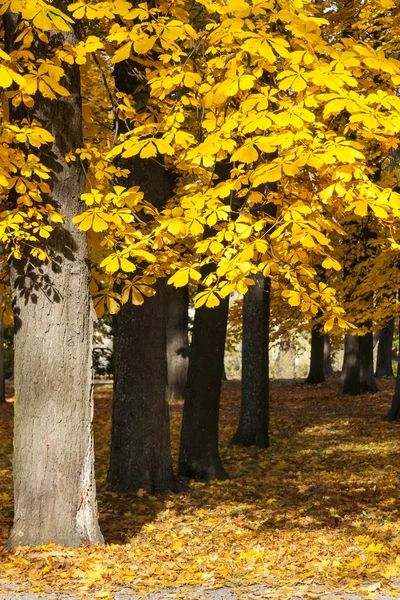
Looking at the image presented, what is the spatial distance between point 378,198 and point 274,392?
19.8 metres

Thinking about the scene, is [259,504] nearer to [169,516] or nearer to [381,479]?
[169,516]

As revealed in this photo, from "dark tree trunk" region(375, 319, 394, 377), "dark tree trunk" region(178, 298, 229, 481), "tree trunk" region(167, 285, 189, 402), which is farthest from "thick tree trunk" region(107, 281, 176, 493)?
"dark tree trunk" region(375, 319, 394, 377)

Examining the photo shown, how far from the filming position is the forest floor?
572 cm

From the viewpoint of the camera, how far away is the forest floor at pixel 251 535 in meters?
5.72

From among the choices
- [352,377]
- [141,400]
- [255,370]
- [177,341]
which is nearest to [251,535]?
[141,400]

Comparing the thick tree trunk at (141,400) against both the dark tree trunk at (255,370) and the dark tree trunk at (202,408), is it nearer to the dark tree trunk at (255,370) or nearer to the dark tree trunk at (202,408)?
the dark tree trunk at (202,408)

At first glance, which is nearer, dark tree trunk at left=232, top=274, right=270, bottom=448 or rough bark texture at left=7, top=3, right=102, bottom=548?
rough bark texture at left=7, top=3, right=102, bottom=548

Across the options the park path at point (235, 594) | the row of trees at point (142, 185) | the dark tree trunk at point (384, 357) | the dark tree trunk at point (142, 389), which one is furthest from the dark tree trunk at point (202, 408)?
the dark tree trunk at point (384, 357)

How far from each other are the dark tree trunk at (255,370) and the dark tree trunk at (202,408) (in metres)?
2.70

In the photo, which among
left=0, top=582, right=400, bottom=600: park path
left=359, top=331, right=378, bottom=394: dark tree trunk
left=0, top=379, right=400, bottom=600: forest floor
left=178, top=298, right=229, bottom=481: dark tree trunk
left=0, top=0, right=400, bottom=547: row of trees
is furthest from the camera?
left=359, top=331, right=378, bottom=394: dark tree trunk

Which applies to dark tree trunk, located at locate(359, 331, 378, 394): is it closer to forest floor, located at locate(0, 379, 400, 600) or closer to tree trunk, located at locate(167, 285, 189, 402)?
tree trunk, located at locate(167, 285, 189, 402)

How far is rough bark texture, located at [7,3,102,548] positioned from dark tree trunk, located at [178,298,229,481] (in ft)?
12.5

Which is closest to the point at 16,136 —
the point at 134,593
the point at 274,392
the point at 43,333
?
the point at 43,333

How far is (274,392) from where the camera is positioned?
24.3 metres
